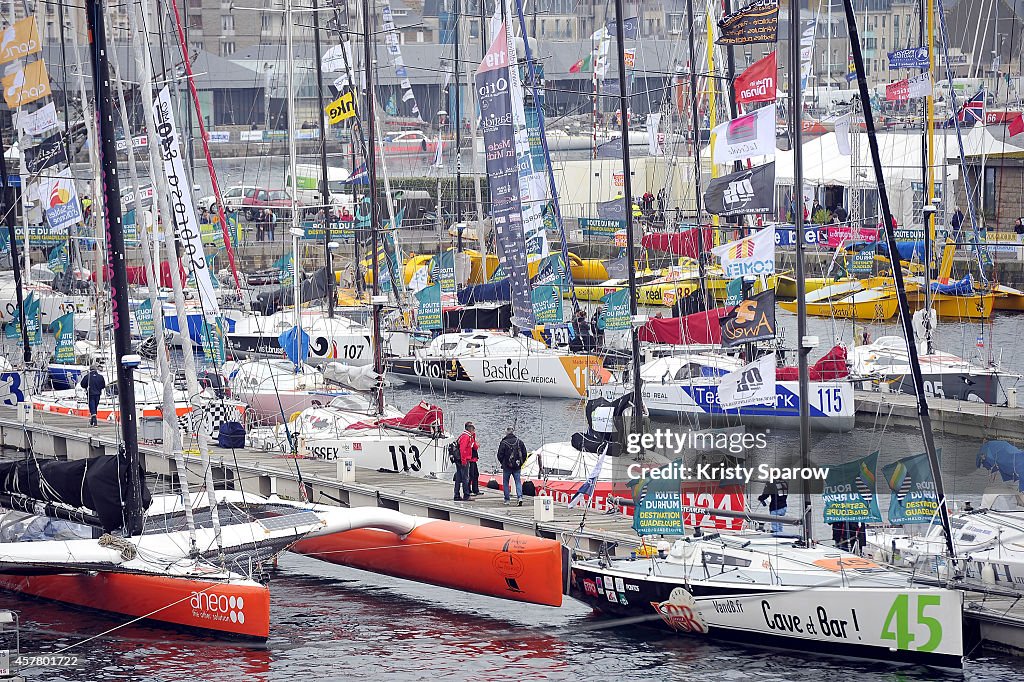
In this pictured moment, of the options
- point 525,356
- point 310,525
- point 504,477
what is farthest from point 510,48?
point 310,525

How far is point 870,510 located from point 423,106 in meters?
87.8

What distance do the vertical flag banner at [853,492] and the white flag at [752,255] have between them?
2687 mm

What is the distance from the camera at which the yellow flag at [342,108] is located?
1323 inches

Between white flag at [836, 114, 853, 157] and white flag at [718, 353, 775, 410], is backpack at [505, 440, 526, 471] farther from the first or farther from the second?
white flag at [836, 114, 853, 157]

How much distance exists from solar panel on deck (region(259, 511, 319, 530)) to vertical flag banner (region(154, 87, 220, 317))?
198 inches

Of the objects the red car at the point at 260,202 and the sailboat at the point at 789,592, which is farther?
the red car at the point at 260,202

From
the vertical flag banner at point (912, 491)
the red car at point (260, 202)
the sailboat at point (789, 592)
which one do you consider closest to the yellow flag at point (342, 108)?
the sailboat at point (789, 592)

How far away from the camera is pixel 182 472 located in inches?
791

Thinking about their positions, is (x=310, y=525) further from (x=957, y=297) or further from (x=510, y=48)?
(x=957, y=297)

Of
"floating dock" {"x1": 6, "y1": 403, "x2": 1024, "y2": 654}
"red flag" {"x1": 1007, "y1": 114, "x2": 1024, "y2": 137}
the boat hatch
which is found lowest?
"floating dock" {"x1": 6, "y1": 403, "x2": 1024, "y2": 654}

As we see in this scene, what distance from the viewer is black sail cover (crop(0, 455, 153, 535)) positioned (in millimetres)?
20422

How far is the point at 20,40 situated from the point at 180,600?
16.4 m

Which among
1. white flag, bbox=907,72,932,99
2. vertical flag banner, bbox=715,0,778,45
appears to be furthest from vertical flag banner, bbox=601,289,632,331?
white flag, bbox=907,72,932,99

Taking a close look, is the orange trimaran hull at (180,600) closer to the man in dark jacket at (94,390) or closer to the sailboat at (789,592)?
the sailboat at (789,592)
